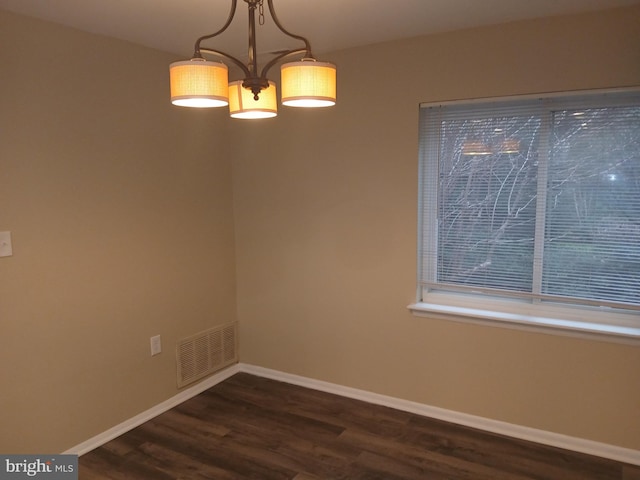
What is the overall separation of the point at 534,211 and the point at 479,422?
53.9 inches

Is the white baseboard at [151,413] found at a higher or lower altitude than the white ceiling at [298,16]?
lower

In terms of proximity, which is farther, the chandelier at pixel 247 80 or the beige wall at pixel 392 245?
the beige wall at pixel 392 245

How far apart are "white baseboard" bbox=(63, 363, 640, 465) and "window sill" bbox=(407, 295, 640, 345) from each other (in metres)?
0.63

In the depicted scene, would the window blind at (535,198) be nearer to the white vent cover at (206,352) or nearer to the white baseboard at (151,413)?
the white vent cover at (206,352)

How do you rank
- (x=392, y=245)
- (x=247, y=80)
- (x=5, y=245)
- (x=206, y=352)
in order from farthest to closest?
(x=206, y=352)
(x=392, y=245)
(x=5, y=245)
(x=247, y=80)

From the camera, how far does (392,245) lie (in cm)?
318

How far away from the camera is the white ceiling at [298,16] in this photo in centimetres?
234

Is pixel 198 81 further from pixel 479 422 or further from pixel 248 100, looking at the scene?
pixel 479 422

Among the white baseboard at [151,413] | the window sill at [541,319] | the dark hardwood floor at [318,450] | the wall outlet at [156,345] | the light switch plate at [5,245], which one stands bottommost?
the dark hardwood floor at [318,450]

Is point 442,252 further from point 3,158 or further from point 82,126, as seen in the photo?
point 3,158

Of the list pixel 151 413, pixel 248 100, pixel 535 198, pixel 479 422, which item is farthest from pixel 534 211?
pixel 151 413

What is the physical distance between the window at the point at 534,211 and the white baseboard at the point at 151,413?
67.4 inches

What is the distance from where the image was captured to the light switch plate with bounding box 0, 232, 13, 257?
94.0 inches

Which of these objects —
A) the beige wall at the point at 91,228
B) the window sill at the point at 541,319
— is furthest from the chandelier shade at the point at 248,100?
the window sill at the point at 541,319
